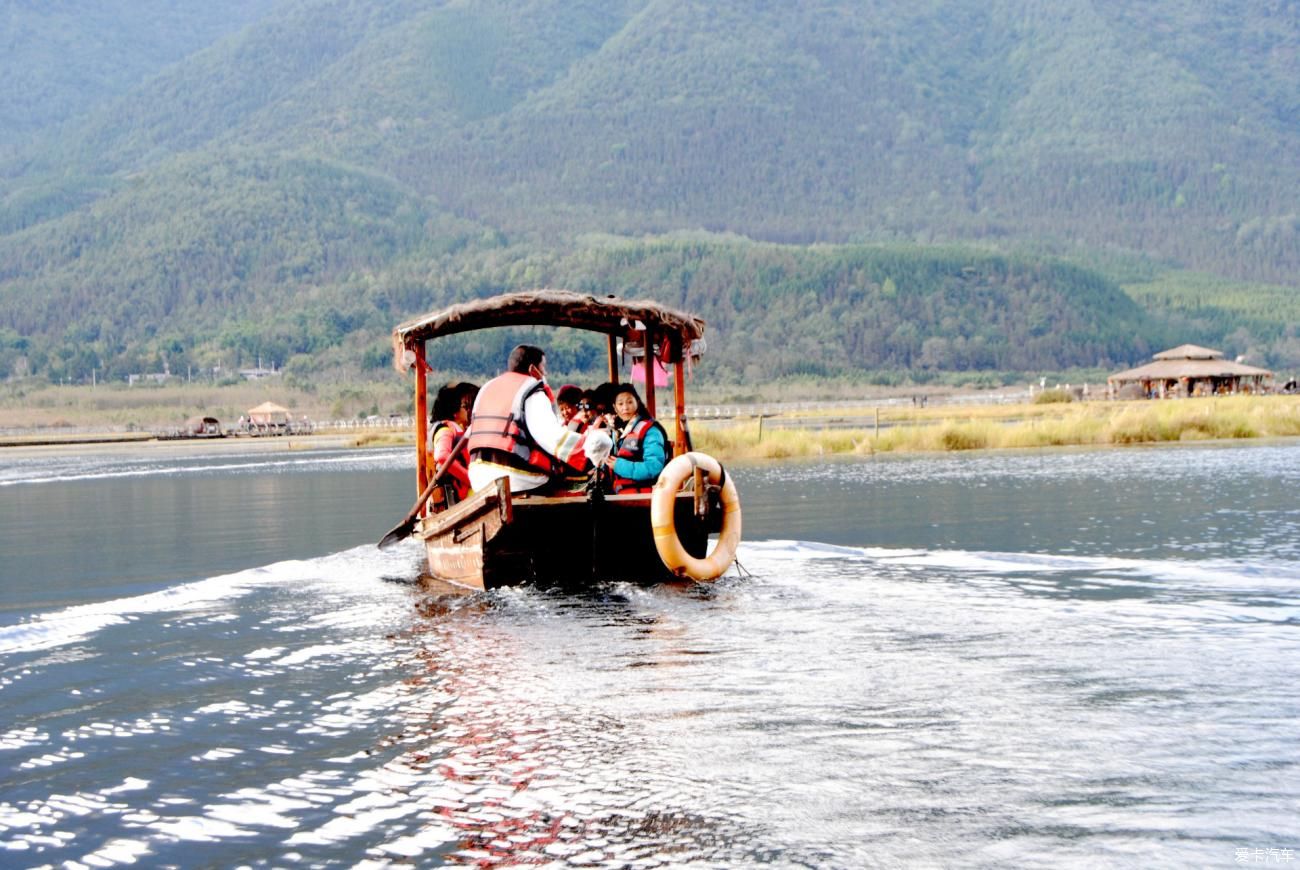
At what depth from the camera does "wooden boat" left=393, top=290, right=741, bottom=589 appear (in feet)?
51.3

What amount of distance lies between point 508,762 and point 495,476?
667 cm

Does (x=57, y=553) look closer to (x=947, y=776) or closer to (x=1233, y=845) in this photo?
(x=947, y=776)

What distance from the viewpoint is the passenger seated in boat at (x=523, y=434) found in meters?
15.7

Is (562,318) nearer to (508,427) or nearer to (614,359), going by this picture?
(614,359)

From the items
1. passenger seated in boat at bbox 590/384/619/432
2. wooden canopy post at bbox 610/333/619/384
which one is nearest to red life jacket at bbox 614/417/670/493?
passenger seated in boat at bbox 590/384/619/432

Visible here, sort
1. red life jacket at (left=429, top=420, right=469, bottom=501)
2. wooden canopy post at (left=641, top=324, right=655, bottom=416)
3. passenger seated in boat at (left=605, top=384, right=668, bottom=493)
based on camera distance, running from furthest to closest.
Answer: wooden canopy post at (left=641, top=324, right=655, bottom=416)
red life jacket at (left=429, top=420, right=469, bottom=501)
passenger seated in boat at (left=605, top=384, right=668, bottom=493)

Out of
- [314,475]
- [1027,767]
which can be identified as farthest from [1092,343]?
A: [1027,767]

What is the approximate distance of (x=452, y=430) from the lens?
1834 centimetres

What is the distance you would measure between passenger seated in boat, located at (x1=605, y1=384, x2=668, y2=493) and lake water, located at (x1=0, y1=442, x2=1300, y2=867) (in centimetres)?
116

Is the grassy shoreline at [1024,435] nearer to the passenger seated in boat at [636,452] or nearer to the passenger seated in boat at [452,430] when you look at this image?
the passenger seated in boat at [452,430]

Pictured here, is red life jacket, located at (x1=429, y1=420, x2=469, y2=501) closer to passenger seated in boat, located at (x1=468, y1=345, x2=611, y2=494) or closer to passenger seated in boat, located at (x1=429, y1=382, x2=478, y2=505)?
passenger seated in boat, located at (x1=429, y1=382, x2=478, y2=505)

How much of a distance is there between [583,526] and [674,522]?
0.85 m

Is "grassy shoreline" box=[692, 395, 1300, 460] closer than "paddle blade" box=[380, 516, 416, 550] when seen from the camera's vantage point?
No

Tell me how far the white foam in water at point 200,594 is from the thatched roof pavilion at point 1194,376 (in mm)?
66177
